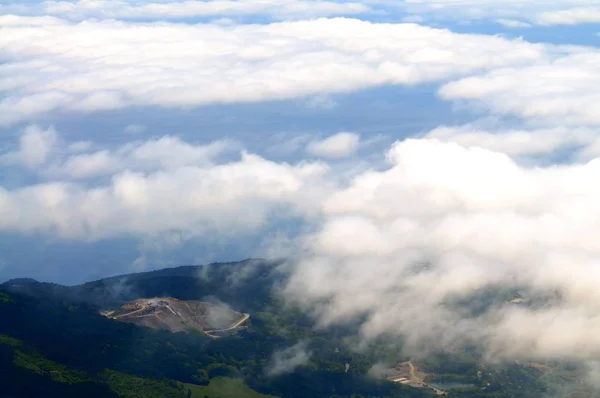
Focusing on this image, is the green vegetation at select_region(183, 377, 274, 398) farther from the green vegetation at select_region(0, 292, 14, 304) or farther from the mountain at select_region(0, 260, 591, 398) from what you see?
the green vegetation at select_region(0, 292, 14, 304)

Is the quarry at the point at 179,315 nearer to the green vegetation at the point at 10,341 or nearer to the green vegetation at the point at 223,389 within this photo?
the green vegetation at the point at 223,389

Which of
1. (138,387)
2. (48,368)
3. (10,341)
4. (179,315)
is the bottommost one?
(138,387)

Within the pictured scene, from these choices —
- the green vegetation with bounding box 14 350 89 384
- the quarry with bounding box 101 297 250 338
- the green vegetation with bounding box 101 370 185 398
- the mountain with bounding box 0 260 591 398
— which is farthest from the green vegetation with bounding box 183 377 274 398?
the quarry with bounding box 101 297 250 338

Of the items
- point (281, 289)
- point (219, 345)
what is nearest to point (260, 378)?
point (219, 345)

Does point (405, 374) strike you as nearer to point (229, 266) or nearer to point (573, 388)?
point (573, 388)

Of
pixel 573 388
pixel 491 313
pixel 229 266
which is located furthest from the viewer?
pixel 229 266

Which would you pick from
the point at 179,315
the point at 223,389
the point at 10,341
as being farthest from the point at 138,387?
the point at 179,315

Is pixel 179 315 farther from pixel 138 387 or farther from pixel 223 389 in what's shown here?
pixel 138 387
